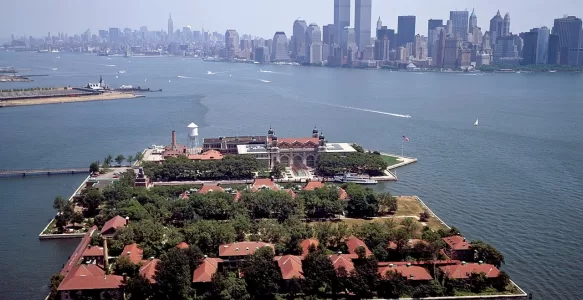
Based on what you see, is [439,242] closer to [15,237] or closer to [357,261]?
[357,261]

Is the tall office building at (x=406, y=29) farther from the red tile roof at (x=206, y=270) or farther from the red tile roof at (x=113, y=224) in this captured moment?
the red tile roof at (x=206, y=270)

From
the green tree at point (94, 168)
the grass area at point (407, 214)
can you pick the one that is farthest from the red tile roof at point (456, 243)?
the green tree at point (94, 168)

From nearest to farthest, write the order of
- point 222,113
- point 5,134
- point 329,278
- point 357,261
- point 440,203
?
point 329,278 → point 357,261 → point 440,203 → point 5,134 → point 222,113

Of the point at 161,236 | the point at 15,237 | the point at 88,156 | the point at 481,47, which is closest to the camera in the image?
the point at 161,236

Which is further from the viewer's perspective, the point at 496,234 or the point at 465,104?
the point at 465,104

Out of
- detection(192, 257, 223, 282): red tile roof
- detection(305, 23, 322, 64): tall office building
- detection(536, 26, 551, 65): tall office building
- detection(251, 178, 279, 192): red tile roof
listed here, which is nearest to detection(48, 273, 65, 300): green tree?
detection(192, 257, 223, 282): red tile roof

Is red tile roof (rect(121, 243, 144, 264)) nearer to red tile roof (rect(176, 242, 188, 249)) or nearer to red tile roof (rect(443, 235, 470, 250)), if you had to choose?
red tile roof (rect(176, 242, 188, 249))

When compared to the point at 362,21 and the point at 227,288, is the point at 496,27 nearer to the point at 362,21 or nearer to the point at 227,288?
the point at 362,21

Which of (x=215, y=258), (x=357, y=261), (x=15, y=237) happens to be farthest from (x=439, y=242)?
(x=15, y=237)
